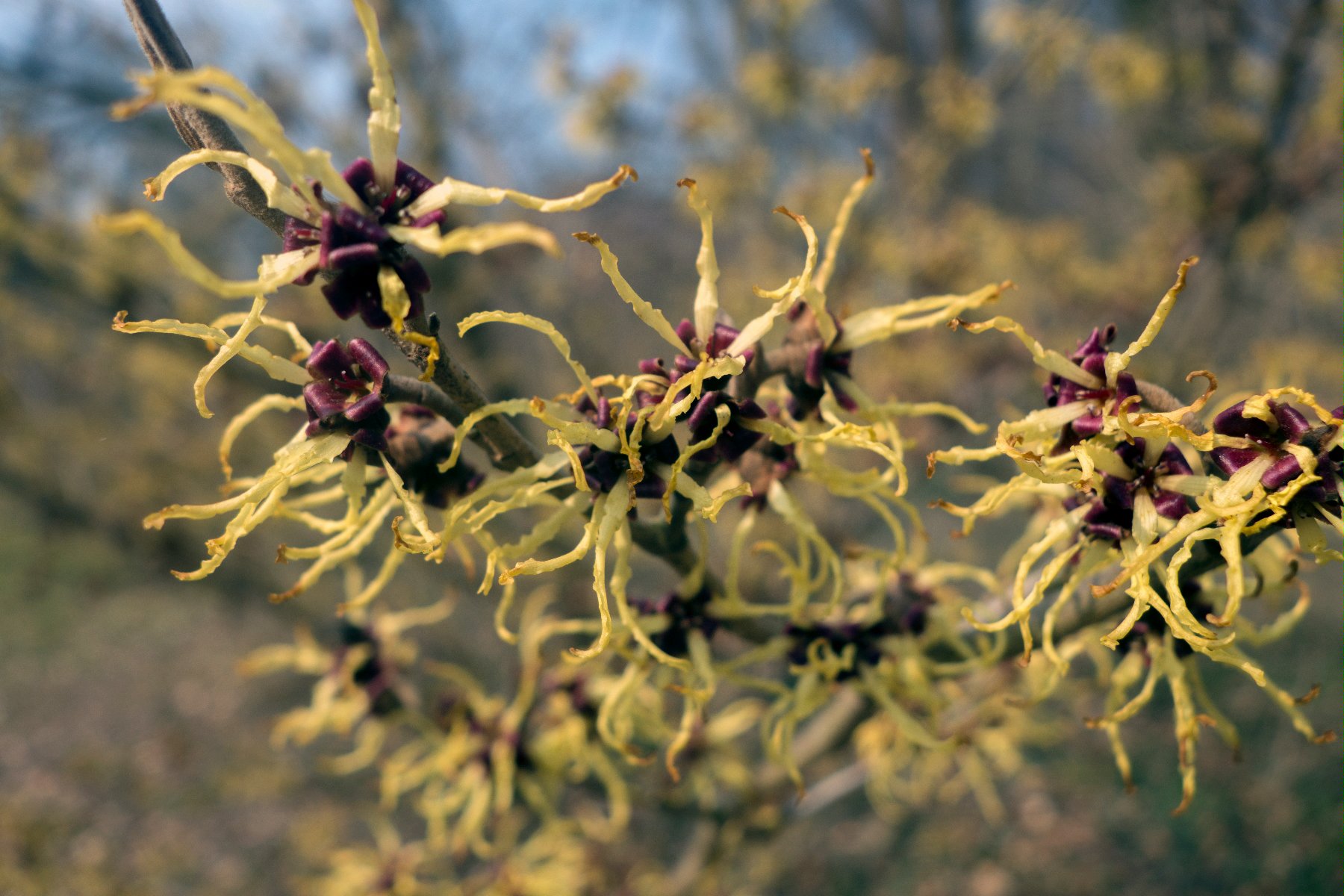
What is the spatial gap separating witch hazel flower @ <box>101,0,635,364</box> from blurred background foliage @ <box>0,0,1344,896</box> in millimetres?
2142

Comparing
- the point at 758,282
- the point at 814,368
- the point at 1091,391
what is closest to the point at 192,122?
the point at 814,368

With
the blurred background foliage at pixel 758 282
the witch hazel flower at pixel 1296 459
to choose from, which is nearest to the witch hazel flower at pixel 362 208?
the witch hazel flower at pixel 1296 459

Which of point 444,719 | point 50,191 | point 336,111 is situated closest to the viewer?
point 444,719

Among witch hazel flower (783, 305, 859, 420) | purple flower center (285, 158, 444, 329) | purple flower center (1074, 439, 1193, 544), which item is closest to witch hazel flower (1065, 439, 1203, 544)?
purple flower center (1074, 439, 1193, 544)

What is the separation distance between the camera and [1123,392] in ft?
2.71

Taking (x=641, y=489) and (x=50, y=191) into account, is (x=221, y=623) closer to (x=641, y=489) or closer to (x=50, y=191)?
(x=50, y=191)

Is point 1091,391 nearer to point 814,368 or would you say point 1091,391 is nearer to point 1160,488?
point 1160,488

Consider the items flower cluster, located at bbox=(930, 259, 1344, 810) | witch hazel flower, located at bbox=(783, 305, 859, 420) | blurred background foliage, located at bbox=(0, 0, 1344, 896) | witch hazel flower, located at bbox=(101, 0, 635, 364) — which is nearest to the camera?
witch hazel flower, located at bbox=(101, 0, 635, 364)

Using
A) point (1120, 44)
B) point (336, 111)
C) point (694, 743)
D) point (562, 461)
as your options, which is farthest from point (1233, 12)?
point (336, 111)

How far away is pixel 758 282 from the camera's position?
11.4 ft

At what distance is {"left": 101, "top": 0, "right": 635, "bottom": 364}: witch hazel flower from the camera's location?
637mm

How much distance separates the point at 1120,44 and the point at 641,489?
4246 millimetres

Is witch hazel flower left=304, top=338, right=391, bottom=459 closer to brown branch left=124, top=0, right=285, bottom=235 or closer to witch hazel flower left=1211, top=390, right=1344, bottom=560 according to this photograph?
brown branch left=124, top=0, right=285, bottom=235

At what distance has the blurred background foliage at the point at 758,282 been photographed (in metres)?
2.96
